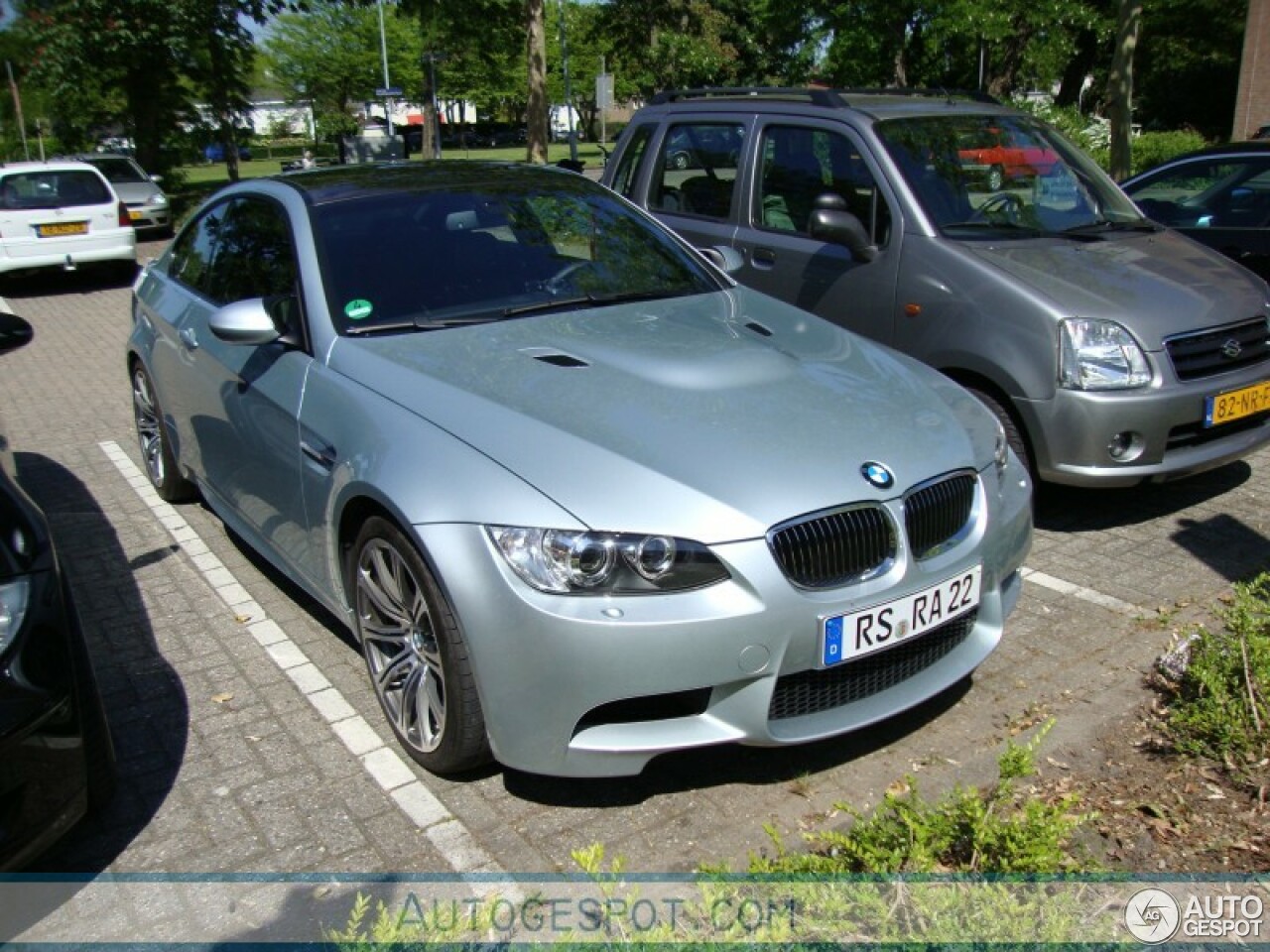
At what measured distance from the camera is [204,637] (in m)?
4.53

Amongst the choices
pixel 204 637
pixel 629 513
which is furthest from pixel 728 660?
pixel 204 637

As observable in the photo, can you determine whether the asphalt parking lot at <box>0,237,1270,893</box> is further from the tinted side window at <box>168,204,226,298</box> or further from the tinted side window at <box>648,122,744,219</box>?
the tinted side window at <box>648,122,744,219</box>

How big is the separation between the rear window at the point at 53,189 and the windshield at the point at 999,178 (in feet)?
41.1

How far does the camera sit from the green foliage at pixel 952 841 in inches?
104

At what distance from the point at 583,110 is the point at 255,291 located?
75129 mm

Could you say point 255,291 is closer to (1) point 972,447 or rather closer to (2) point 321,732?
(2) point 321,732

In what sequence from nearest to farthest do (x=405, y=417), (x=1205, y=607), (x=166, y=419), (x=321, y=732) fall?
(x=405, y=417) → (x=321, y=732) → (x=1205, y=607) → (x=166, y=419)

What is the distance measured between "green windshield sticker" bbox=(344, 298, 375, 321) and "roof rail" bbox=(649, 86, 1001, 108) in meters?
3.20

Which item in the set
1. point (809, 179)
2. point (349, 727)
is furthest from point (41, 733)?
point (809, 179)

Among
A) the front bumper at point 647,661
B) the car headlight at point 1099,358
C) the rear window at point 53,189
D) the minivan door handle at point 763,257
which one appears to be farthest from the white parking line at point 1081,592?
the rear window at point 53,189

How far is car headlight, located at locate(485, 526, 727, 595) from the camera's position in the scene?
288 cm

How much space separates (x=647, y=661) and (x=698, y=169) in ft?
15.1

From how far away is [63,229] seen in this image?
14.6 m

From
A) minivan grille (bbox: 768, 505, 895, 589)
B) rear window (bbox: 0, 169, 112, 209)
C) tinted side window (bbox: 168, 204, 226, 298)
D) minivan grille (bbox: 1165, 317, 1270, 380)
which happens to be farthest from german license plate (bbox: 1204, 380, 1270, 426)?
rear window (bbox: 0, 169, 112, 209)
